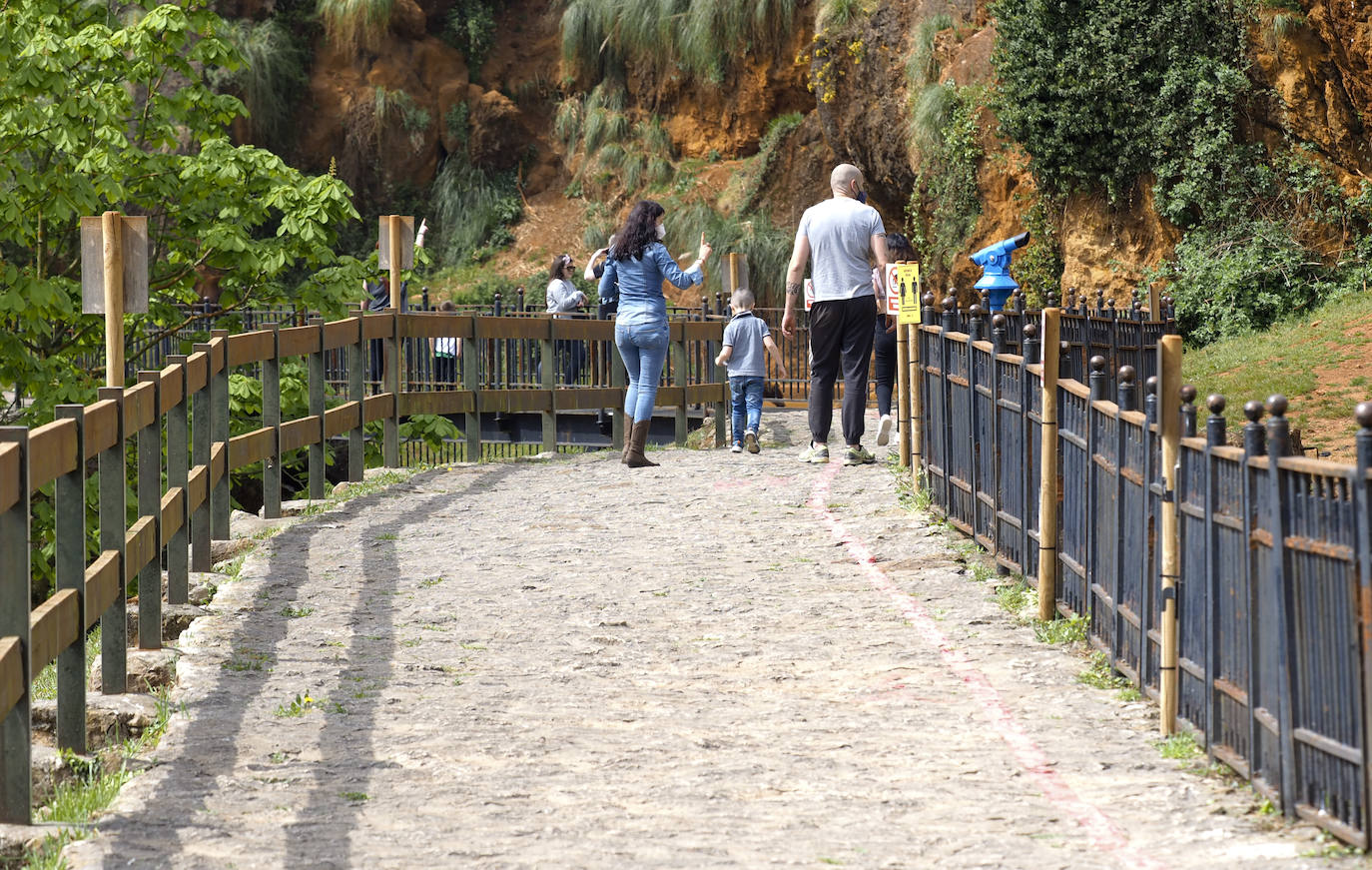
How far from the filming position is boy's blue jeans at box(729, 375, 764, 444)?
16.4 meters

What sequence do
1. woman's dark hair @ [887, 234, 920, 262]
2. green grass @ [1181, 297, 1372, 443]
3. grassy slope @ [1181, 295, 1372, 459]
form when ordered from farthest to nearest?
green grass @ [1181, 297, 1372, 443]
grassy slope @ [1181, 295, 1372, 459]
woman's dark hair @ [887, 234, 920, 262]

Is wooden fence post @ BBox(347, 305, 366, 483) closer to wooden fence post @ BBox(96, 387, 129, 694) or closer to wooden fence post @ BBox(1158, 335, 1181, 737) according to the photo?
wooden fence post @ BBox(96, 387, 129, 694)

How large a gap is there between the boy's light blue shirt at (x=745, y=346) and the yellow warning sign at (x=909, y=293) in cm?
411

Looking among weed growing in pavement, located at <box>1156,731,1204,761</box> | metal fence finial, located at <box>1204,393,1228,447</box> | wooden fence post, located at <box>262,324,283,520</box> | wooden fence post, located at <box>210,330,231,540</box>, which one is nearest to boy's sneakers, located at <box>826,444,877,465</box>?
wooden fence post, located at <box>262,324,283,520</box>

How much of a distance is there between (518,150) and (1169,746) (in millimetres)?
39694

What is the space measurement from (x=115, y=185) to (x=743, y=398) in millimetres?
5906

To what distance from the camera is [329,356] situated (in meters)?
25.5

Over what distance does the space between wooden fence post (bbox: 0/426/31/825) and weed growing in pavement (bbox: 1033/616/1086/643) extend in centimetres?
439

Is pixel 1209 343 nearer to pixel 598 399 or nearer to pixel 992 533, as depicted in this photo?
pixel 598 399

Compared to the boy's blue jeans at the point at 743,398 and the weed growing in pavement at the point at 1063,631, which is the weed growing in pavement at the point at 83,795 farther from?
the boy's blue jeans at the point at 743,398

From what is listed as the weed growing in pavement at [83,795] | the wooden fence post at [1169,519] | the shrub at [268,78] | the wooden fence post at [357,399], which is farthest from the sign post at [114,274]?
the shrub at [268,78]

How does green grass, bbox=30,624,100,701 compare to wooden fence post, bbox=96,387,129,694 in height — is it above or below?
below

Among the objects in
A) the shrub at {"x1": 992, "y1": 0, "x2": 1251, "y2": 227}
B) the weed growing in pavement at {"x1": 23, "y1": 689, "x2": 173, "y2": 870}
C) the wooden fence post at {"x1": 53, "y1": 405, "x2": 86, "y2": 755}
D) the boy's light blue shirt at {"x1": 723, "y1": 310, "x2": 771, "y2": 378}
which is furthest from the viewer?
the shrub at {"x1": 992, "y1": 0, "x2": 1251, "y2": 227}

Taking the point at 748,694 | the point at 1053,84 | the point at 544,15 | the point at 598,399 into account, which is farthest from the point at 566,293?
the point at 544,15
